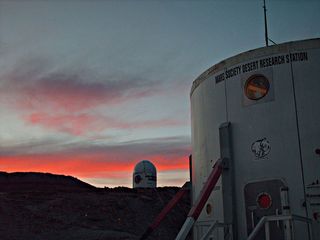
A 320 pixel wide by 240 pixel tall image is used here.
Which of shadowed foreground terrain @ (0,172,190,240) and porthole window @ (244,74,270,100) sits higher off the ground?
porthole window @ (244,74,270,100)

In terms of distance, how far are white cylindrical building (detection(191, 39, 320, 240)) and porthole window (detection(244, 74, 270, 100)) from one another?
0.02 meters

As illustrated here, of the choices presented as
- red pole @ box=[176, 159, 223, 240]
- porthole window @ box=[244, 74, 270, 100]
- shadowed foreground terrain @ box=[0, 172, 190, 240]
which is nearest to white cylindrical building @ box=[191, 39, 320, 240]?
porthole window @ box=[244, 74, 270, 100]

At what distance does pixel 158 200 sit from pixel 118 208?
6.18 m

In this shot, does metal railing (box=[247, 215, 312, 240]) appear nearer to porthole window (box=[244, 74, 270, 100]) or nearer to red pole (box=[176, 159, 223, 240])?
red pole (box=[176, 159, 223, 240])

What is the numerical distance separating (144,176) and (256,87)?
36105mm

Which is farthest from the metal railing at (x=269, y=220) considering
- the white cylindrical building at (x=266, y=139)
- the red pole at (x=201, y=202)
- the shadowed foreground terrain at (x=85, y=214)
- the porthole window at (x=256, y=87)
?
the shadowed foreground terrain at (x=85, y=214)

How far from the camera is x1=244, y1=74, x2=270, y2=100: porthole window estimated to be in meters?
14.5

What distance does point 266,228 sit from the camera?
41.2 feet

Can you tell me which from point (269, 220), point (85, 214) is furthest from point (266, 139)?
point (85, 214)

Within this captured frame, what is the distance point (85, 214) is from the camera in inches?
1465

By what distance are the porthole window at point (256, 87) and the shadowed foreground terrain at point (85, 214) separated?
19147mm

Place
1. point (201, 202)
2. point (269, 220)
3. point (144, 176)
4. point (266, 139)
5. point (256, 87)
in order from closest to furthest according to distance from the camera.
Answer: point (269, 220) → point (201, 202) → point (266, 139) → point (256, 87) → point (144, 176)

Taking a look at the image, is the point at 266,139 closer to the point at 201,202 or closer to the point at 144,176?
the point at 201,202

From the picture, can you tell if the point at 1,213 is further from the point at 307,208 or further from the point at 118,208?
the point at 307,208
